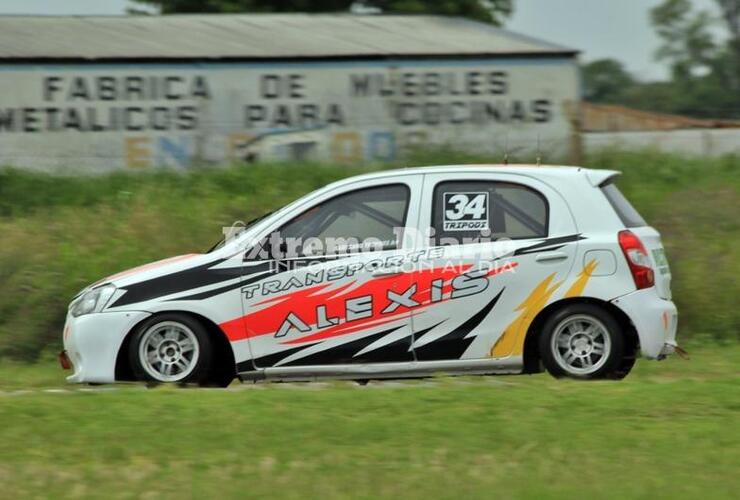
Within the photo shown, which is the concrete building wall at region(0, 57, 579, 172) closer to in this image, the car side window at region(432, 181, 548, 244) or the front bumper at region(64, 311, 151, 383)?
the car side window at region(432, 181, 548, 244)

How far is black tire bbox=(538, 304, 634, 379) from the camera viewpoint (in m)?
9.20

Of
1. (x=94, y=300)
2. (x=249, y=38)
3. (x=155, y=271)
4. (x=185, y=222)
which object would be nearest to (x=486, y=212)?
(x=155, y=271)

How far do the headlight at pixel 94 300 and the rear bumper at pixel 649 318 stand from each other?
142 inches

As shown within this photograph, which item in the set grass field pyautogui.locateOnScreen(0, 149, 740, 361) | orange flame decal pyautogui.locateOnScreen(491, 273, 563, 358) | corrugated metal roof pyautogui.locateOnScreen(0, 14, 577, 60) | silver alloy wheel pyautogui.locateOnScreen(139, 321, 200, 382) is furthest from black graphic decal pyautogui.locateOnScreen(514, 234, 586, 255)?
corrugated metal roof pyautogui.locateOnScreen(0, 14, 577, 60)

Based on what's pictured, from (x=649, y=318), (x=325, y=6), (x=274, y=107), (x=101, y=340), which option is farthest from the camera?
(x=325, y=6)

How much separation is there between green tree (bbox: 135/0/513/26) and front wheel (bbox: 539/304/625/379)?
103 feet

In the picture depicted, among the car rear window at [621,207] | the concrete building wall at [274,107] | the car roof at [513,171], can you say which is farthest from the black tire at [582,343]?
the concrete building wall at [274,107]

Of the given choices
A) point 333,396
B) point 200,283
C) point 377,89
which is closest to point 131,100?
point 377,89

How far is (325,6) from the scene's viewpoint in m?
40.8

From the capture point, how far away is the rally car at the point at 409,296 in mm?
9219

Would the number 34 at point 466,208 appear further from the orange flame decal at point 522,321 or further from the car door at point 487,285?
Answer: the orange flame decal at point 522,321

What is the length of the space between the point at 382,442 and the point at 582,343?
2.81 metres

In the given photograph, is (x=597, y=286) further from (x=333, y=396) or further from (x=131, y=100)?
(x=131, y=100)

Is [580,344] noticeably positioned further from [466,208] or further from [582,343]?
[466,208]
